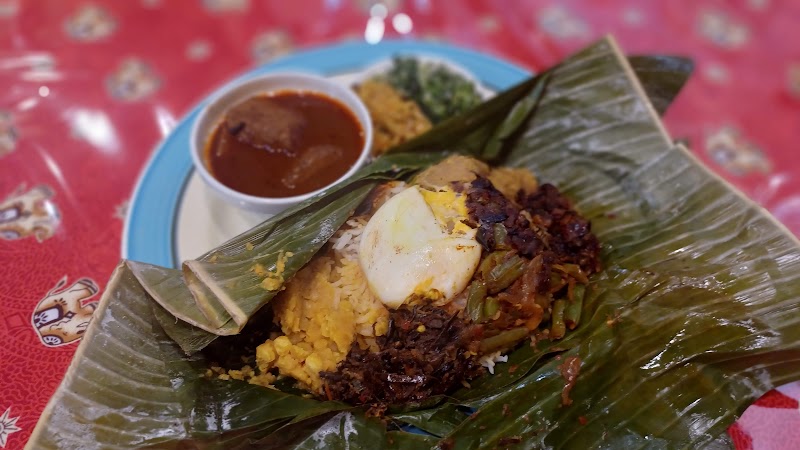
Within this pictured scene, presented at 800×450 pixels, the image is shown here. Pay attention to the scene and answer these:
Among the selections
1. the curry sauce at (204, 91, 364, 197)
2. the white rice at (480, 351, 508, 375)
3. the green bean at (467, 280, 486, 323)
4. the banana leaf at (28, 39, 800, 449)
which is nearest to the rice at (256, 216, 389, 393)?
the banana leaf at (28, 39, 800, 449)

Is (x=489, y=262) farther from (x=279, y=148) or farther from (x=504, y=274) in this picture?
(x=279, y=148)

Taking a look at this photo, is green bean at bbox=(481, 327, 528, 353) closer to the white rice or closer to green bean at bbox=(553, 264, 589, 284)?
the white rice

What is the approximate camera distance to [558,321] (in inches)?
79.8

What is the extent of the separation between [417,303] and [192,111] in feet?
5.93

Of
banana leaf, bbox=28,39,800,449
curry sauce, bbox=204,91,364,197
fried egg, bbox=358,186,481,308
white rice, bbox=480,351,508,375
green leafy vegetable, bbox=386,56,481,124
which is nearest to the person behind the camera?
banana leaf, bbox=28,39,800,449

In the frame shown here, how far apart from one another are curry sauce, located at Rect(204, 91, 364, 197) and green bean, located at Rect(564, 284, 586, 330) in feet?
3.64

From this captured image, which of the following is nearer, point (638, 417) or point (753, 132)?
point (638, 417)

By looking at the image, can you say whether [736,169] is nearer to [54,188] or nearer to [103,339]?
[103,339]

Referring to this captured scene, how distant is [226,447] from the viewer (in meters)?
1.81

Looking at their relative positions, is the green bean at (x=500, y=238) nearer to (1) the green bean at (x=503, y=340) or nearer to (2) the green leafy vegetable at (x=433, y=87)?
(1) the green bean at (x=503, y=340)

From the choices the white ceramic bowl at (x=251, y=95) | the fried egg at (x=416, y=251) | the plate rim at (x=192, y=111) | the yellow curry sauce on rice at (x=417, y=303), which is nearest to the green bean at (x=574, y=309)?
the yellow curry sauce on rice at (x=417, y=303)

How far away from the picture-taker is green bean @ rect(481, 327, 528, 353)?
1.97 m

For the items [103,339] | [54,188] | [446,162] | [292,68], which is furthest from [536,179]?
[54,188]

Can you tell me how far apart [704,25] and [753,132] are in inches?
37.2
